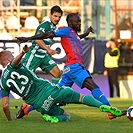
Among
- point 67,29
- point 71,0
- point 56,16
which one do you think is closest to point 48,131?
point 67,29

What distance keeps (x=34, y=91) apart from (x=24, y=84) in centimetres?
21

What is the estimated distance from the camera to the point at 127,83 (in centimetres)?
2416

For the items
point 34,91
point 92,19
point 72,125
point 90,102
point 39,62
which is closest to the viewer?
point 72,125

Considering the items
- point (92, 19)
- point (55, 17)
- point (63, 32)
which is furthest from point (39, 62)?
point (92, 19)

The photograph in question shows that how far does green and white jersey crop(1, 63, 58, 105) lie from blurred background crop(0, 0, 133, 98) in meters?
12.5

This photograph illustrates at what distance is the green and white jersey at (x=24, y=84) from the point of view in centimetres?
1106

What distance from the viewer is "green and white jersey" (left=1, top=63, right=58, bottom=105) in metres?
11.1

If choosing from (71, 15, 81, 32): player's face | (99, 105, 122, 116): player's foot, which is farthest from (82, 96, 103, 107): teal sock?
(71, 15, 81, 32): player's face

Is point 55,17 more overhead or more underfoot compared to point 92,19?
more overhead

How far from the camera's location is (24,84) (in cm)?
1112

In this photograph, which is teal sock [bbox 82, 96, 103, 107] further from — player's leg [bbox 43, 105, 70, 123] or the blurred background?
the blurred background

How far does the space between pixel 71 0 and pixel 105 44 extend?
3.08m

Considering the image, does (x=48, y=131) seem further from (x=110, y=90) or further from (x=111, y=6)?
(x=111, y=6)

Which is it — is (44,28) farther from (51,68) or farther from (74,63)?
(74,63)
